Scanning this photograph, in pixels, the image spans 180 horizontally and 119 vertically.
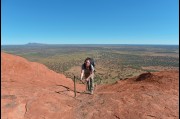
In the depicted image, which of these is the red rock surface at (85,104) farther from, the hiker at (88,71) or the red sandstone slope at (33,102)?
the hiker at (88,71)

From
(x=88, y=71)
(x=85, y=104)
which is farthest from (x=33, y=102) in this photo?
(x=88, y=71)

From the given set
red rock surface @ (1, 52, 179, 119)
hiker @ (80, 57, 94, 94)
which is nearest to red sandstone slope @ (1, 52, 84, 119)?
red rock surface @ (1, 52, 179, 119)

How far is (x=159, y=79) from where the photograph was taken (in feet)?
53.0

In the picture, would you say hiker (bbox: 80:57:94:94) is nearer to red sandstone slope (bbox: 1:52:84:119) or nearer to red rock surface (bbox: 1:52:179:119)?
red rock surface (bbox: 1:52:179:119)

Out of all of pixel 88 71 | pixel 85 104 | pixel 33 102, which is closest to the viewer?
pixel 33 102

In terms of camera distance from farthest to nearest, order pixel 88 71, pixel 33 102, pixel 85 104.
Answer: pixel 88 71 < pixel 85 104 < pixel 33 102

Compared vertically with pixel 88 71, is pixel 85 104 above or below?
below

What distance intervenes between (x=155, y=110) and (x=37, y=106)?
530 centimetres

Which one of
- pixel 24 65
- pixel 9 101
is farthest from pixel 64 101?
pixel 24 65

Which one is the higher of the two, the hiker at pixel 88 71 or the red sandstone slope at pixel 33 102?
the hiker at pixel 88 71

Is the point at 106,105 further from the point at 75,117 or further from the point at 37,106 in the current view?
the point at 37,106

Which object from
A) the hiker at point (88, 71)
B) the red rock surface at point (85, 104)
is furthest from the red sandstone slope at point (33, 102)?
the hiker at point (88, 71)

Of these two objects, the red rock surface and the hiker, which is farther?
the hiker

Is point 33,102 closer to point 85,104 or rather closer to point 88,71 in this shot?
point 85,104
